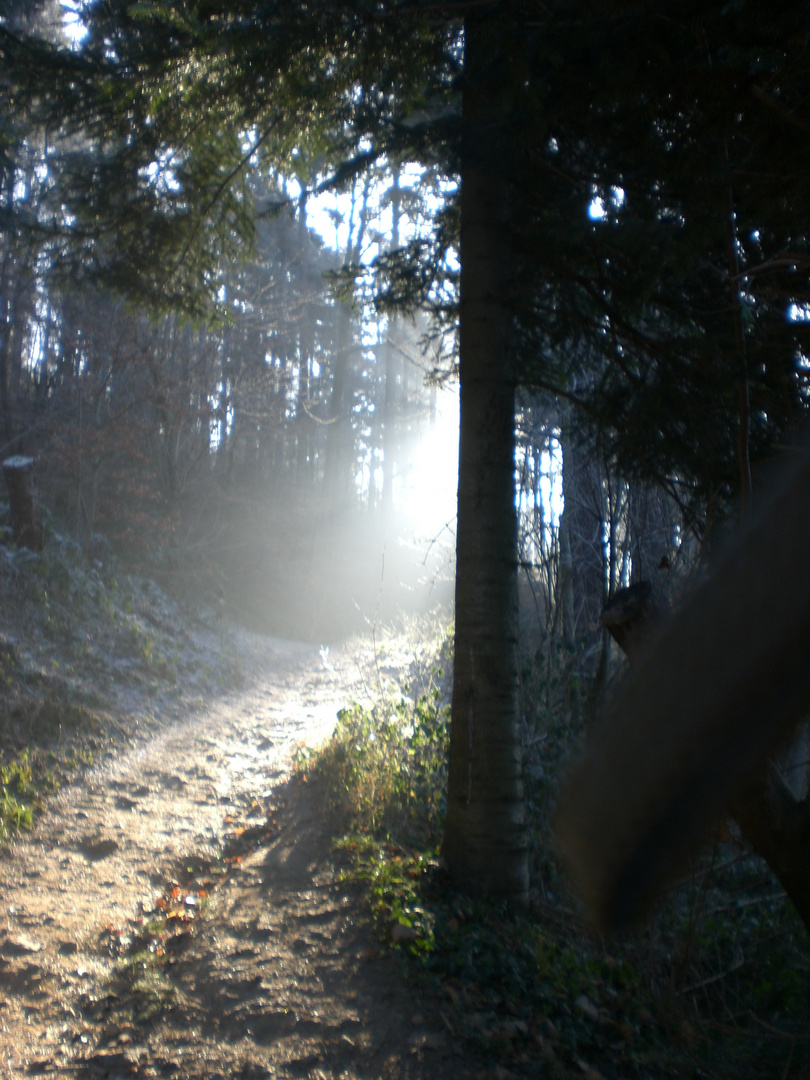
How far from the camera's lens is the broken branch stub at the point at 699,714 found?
3.65 feet

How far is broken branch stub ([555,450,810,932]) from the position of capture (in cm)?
111

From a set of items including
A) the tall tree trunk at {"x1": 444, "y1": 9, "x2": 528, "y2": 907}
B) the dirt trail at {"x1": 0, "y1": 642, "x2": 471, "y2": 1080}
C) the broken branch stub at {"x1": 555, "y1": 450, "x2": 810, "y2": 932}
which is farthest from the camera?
the tall tree trunk at {"x1": 444, "y1": 9, "x2": 528, "y2": 907}

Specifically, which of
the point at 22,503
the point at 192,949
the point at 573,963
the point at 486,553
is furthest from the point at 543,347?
the point at 22,503

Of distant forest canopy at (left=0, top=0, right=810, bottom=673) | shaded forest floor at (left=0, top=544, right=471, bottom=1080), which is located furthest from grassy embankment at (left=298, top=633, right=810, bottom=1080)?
distant forest canopy at (left=0, top=0, right=810, bottom=673)

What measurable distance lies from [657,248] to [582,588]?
21.3 ft

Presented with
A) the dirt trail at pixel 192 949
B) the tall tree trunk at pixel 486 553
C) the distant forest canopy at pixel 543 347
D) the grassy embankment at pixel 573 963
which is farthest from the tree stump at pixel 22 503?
the tall tree trunk at pixel 486 553

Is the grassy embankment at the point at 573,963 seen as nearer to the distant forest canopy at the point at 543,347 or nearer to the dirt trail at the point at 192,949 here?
the dirt trail at the point at 192,949

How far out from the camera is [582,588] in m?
9.85

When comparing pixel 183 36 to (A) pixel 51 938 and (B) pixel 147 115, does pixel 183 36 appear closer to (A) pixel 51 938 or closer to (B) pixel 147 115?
(B) pixel 147 115

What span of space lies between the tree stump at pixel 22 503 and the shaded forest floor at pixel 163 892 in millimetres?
781

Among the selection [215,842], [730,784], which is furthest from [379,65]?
[215,842]

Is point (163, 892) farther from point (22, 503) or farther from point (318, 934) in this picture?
point (22, 503)

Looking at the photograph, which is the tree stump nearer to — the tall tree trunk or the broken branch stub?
the tall tree trunk

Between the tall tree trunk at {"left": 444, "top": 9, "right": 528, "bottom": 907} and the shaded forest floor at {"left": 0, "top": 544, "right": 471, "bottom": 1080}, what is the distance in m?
0.96
